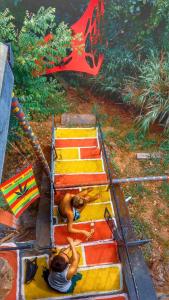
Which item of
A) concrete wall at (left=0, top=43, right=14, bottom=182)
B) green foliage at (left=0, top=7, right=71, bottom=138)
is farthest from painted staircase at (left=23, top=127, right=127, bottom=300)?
concrete wall at (left=0, top=43, right=14, bottom=182)

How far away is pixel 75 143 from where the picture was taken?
7164mm

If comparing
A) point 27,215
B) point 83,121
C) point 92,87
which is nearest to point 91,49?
point 92,87

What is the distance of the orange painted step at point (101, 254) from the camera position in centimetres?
501

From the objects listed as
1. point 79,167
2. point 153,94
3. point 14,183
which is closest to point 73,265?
point 14,183

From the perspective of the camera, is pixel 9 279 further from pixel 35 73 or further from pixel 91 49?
pixel 91 49

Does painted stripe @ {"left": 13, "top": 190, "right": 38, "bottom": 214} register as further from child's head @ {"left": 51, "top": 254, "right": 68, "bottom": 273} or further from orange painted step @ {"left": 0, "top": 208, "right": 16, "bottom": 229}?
child's head @ {"left": 51, "top": 254, "right": 68, "bottom": 273}

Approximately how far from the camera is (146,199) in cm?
680

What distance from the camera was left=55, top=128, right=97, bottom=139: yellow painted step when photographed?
7.30 m

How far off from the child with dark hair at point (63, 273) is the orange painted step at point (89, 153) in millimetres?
2543

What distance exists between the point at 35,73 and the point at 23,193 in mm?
3684

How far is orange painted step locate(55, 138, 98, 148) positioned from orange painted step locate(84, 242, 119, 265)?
2.67 meters

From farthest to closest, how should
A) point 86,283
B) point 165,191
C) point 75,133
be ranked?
1. point 75,133
2. point 165,191
3. point 86,283

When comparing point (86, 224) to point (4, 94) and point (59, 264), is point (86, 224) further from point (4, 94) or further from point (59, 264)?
point (4, 94)

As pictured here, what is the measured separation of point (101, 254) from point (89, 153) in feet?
8.41
